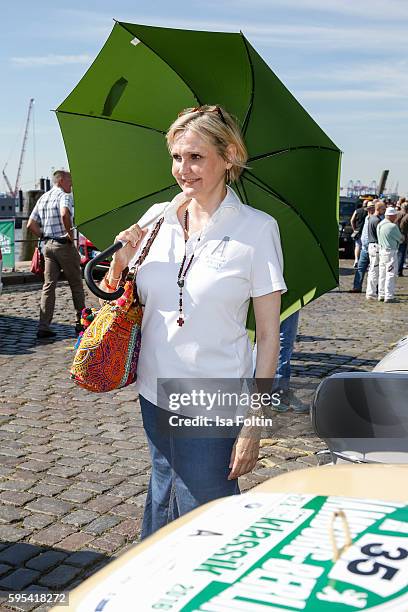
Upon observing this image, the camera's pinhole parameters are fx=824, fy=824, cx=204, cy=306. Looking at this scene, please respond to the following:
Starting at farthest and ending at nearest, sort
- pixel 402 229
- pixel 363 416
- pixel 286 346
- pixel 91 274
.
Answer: pixel 402 229
pixel 286 346
pixel 363 416
pixel 91 274

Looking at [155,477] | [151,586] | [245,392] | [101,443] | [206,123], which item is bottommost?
[101,443]

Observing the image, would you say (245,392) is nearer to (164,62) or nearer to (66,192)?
(164,62)

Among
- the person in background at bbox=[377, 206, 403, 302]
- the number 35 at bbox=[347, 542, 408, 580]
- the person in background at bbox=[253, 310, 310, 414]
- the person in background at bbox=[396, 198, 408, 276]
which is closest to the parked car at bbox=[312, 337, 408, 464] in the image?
the number 35 at bbox=[347, 542, 408, 580]

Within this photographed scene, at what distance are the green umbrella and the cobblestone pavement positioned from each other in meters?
1.63

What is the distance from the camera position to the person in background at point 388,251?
52.0 ft

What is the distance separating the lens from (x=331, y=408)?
10.2 feet

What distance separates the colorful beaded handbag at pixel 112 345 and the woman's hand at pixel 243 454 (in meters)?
0.47

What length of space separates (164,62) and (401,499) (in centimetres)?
231

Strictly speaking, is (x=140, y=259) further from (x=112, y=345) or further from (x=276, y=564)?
(x=276, y=564)

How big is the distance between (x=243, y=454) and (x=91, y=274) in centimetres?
84

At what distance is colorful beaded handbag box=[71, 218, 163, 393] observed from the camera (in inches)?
115

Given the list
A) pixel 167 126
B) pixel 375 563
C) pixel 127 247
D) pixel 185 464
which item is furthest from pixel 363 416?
pixel 375 563

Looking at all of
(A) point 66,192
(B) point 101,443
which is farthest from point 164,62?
(A) point 66,192

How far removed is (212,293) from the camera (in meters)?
2.84
